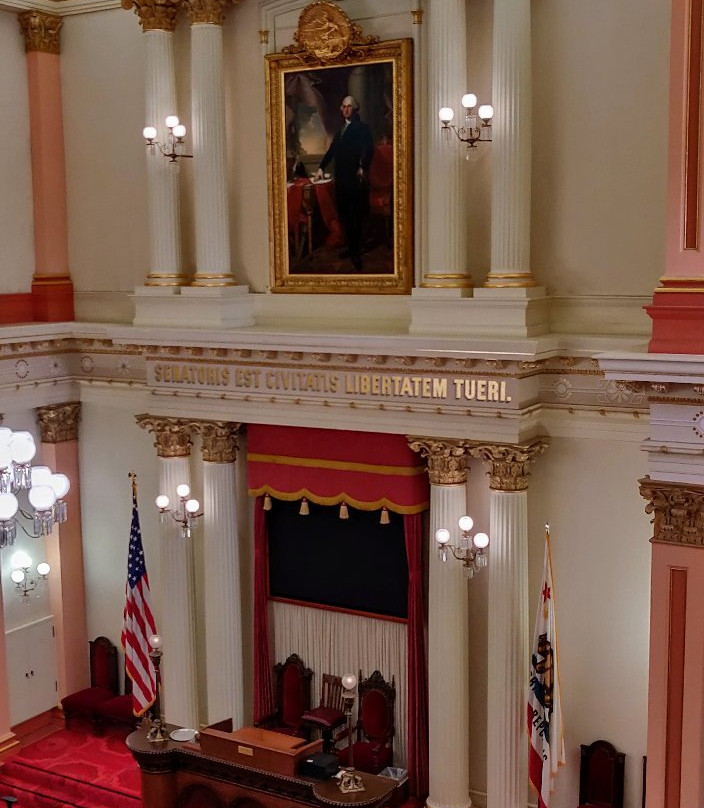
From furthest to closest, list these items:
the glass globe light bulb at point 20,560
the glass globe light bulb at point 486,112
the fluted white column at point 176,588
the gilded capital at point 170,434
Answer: the glass globe light bulb at point 20,560 < the fluted white column at point 176,588 < the gilded capital at point 170,434 < the glass globe light bulb at point 486,112

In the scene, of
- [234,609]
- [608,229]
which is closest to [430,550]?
[234,609]

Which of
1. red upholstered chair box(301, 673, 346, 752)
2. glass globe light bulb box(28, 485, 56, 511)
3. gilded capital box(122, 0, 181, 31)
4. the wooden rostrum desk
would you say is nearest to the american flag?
the wooden rostrum desk

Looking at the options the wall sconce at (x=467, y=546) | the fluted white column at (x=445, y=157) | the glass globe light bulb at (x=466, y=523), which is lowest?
the wall sconce at (x=467, y=546)

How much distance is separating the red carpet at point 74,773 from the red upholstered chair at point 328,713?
82.8 inches

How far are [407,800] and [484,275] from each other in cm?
556

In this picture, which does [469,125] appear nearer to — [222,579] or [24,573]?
[222,579]

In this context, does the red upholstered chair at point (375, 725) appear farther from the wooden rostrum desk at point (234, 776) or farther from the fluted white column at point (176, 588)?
the fluted white column at point (176, 588)

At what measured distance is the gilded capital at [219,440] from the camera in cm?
1222

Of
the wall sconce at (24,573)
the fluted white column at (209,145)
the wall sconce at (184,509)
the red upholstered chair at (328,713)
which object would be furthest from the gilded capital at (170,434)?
the red upholstered chair at (328,713)

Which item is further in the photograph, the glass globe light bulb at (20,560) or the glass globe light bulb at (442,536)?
the glass globe light bulb at (20,560)

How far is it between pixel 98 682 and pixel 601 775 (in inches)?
260

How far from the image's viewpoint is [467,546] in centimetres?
1083

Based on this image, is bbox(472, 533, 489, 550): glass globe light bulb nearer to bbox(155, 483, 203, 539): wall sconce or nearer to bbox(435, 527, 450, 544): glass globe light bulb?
bbox(435, 527, 450, 544): glass globe light bulb

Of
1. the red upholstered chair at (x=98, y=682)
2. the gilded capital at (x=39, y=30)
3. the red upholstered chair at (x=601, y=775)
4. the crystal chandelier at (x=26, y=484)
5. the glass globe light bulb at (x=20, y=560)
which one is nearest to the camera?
the crystal chandelier at (x=26, y=484)
